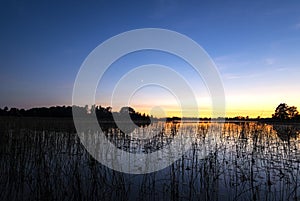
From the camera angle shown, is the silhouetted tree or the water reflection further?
the silhouetted tree

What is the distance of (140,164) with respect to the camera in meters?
7.96

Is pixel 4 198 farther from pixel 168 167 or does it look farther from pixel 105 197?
pixel 168 167

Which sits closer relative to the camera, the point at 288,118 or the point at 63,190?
the point at 63,190

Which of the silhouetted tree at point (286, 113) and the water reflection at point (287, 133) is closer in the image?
the water reflection at point (287, 133)

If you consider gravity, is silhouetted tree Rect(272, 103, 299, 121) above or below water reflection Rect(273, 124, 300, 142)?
above

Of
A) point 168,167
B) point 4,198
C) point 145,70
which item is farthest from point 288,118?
point 4,198

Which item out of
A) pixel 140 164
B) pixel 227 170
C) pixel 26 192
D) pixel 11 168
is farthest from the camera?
pixel 140 164

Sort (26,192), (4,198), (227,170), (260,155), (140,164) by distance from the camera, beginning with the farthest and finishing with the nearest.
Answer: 1. (260,155)
2. (140,164)
3. (227,170)
4. (26,192)
5. (4,198)

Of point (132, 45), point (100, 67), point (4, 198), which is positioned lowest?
point (4, 198)

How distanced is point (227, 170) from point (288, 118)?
63.3 metres

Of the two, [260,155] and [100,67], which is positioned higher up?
[100,67]

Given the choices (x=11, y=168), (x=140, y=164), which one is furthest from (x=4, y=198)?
(x=140, y=164)

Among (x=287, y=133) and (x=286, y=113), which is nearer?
(x=287, y=133)

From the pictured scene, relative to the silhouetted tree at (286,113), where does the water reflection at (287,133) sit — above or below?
below
